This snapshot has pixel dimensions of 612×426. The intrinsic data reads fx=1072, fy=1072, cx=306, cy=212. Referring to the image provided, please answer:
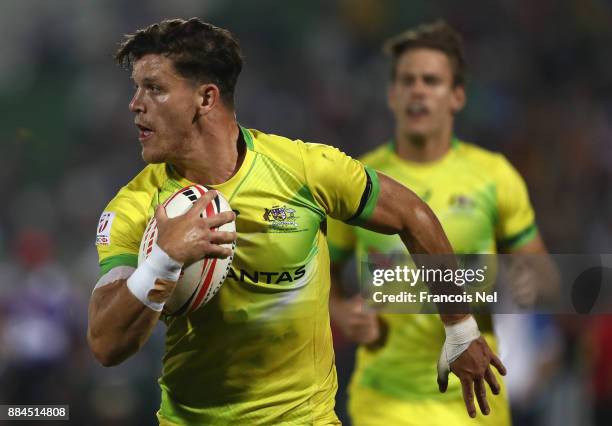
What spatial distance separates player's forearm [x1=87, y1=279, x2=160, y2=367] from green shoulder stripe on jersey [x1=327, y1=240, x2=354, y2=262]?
229cm

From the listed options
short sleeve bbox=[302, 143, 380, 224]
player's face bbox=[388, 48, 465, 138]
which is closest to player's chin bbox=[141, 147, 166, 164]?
short sleeve bbox=[302, 143, 380, 224]

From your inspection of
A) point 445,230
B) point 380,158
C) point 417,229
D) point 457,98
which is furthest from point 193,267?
point 457,98

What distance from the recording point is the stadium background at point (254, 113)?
9086 mm

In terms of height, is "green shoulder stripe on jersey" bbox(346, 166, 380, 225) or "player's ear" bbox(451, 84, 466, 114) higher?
"player's ear" bbox(451, 84, 466, 114)

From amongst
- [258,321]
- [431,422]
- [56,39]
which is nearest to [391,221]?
[258,321]

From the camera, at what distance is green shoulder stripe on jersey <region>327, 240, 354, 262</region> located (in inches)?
236

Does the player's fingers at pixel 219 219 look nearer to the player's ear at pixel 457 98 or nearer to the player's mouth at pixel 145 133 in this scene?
the player's mouth at pixel 145 133

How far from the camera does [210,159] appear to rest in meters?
4.23

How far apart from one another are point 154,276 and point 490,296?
275 cm

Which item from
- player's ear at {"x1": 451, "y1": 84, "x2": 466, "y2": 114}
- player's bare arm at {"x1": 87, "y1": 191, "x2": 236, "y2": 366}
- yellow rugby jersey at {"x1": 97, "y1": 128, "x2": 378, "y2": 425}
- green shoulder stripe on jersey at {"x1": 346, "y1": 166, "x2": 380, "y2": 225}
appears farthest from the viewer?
player's ear at {"x1": 451, "y1": 84, "x2": 466, "y2": 114}

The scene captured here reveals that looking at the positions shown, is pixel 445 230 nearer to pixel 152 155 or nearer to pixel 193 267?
pixel 152 155

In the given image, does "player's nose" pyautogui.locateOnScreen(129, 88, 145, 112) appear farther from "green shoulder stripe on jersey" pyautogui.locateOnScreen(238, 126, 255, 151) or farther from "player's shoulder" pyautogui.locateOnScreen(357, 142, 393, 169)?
"player's shoulder" pyautogui.locateOnScreen(357, 142, 393, 169)

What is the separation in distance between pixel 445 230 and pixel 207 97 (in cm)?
213

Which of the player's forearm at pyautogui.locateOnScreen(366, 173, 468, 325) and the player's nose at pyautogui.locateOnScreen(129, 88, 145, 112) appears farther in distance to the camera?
the player's forearm at pyautogui.locateOnScreen(366, 173, 468, 325)
